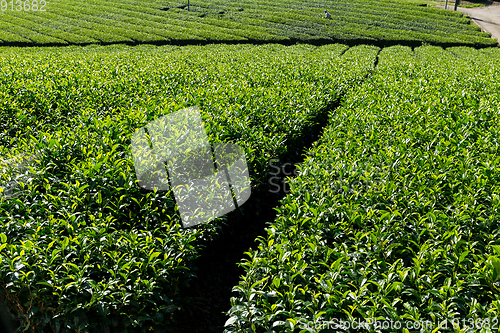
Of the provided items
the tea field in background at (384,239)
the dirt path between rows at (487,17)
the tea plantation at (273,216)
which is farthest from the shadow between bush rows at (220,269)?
the dirt path between rows at (487,17)

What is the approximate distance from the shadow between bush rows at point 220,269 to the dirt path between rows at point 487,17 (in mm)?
33913

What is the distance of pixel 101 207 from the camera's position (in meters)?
3.48

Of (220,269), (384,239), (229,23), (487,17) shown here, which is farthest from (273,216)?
(487,17)

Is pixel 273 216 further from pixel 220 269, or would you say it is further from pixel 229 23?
pixel 229 23

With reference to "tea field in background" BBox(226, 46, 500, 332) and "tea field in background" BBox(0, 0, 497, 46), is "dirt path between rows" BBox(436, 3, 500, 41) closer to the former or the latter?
"tea field in background" BBox(0, 0, 497, 46)

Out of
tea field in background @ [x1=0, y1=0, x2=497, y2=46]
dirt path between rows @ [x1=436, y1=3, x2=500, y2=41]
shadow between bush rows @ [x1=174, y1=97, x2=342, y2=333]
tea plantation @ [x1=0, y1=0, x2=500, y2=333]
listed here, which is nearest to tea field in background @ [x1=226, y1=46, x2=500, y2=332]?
tea plantation @ [x1=0, y1=0, x2=500, y2=333]

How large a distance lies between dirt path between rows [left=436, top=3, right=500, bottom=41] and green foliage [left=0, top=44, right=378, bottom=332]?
107 feet

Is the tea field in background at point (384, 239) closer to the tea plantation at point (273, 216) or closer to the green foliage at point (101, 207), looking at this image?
the tea plantation at point (273, 216)

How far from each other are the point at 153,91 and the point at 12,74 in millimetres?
4130

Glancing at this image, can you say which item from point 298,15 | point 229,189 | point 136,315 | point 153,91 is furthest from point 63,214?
point 298,15

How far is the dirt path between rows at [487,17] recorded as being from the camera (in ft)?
103

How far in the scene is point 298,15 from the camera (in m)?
31.5

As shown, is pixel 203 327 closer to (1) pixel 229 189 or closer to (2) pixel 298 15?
(1) pixel 229 189

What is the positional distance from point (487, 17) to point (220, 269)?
4683cm
